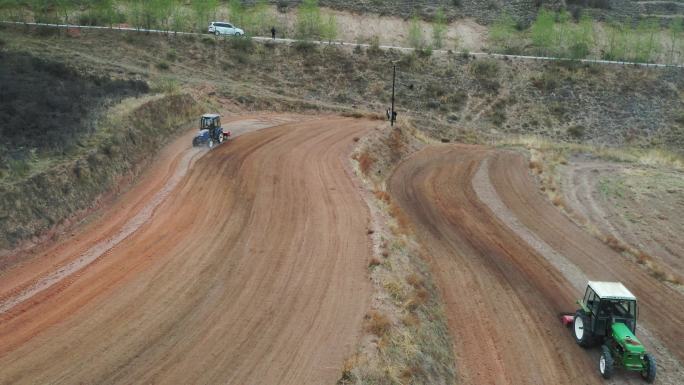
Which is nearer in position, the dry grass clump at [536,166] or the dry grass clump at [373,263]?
the dry grass clump at [373,263]

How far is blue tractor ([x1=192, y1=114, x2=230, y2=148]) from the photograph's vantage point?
1463 inches

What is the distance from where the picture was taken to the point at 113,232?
23031 mm

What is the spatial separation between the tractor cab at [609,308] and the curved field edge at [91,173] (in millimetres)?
22234

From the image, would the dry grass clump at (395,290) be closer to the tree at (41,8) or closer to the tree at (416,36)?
the tree at (416,36)

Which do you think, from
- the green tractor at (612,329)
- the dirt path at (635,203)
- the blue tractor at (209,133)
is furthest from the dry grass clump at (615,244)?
the blue tractor at (209,133)

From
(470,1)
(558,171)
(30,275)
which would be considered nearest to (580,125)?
(558,171)

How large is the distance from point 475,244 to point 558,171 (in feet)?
70.4

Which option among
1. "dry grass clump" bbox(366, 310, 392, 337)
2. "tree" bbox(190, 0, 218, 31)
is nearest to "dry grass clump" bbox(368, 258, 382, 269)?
"dry grass clump" bbox(366, 310, 392, 337)

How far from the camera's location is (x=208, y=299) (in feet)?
59.7

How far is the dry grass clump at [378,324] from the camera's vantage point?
1694 cm

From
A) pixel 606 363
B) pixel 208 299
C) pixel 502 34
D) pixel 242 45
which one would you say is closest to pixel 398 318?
pixel 208 299

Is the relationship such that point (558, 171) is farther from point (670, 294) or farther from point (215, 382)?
point (215, 382)

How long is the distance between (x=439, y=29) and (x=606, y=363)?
74277 millimetres

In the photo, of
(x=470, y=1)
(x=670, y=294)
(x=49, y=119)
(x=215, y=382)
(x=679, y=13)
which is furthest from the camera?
(x=679, y=13)
